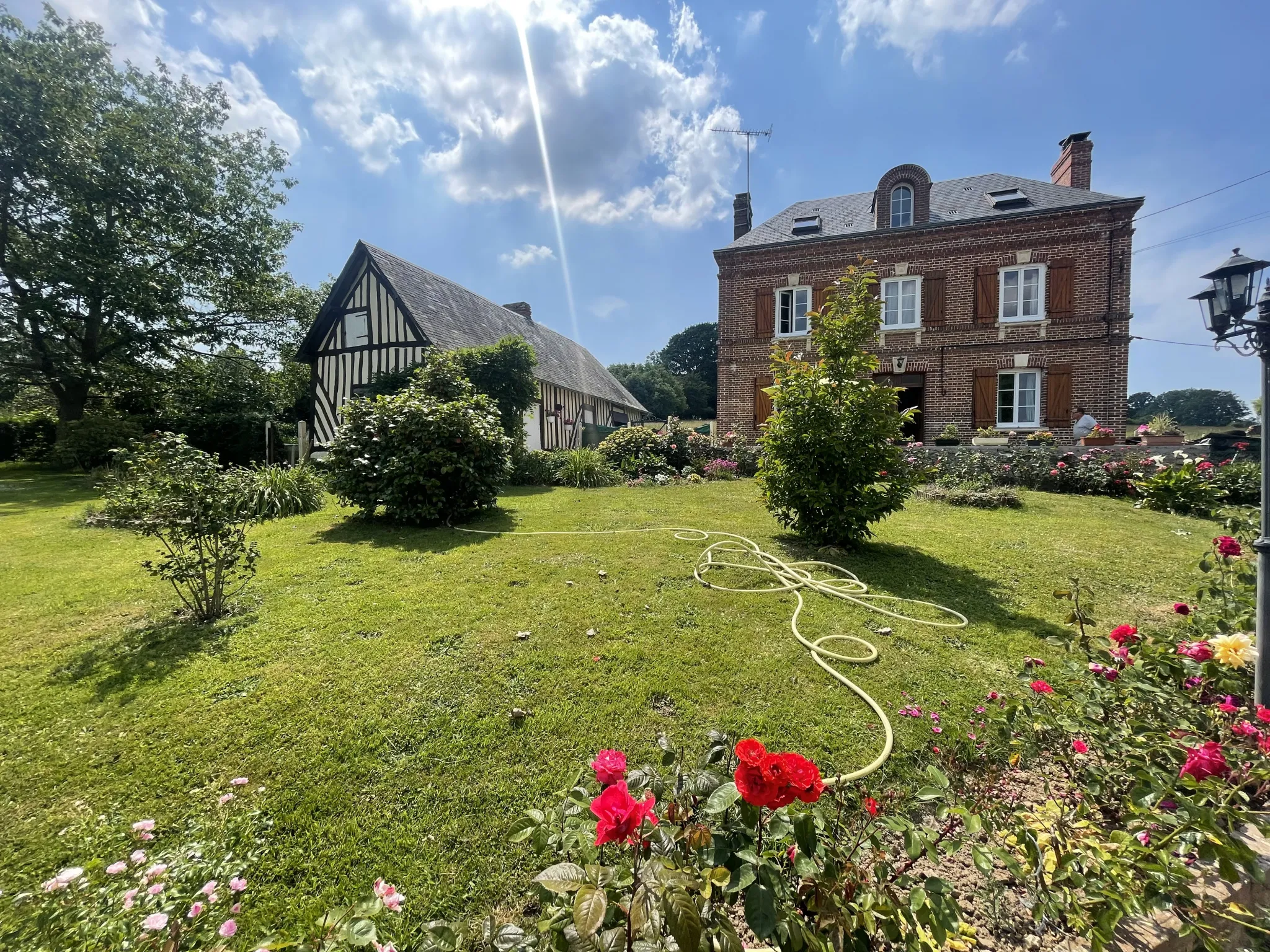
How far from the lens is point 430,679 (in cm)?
244

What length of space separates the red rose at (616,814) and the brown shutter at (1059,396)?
15.5 metres

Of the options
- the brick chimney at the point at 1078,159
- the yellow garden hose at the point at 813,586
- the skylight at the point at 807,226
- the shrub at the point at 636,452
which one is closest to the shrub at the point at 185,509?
the yellow garden hose at the point at 813,586

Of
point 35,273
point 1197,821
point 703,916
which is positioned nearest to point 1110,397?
point 1197,821

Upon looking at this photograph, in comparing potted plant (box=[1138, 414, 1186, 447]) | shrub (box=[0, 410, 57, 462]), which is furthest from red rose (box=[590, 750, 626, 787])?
shrub (box=[0, 410, 57, 462])

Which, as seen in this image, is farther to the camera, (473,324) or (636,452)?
(473,324)

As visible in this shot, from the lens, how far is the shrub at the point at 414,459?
5.97 meters

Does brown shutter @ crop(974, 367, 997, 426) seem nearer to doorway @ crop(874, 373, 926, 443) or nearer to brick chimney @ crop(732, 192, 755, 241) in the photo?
doorway @ crop(874, 373, 926, 443)

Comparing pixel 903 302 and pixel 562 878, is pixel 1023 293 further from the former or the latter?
pixel 562 878

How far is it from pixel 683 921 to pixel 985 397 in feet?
49.5

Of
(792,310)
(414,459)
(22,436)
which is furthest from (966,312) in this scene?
(22,436)

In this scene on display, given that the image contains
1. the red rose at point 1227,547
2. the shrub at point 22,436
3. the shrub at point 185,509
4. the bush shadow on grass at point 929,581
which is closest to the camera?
the red rose at point 1227,547

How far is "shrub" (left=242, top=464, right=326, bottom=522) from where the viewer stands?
269 inches

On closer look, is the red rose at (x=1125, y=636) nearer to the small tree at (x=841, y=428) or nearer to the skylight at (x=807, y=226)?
the small tree at (x=841, y=428)

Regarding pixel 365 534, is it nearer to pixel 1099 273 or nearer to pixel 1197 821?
pixel 1197 821
